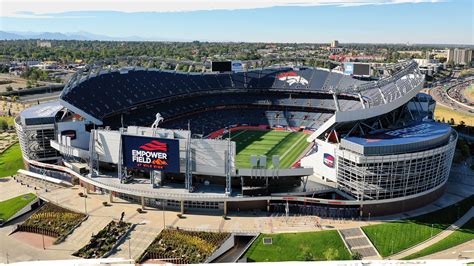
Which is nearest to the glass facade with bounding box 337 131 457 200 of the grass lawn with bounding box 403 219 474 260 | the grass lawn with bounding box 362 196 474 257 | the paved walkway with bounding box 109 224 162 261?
the grass lawn with bounding box 362 196 474 257

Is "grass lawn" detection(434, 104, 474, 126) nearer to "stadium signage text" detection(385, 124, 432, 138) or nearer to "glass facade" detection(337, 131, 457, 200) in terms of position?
"stadium signage text" detection(385, 124, 432, 138)

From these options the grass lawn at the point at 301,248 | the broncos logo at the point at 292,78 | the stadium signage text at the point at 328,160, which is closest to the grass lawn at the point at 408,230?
the grass lawn at the point at 301,248

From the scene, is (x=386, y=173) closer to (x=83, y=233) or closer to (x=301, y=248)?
(x=301, y=248)

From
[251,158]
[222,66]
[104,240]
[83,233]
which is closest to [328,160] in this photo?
[251,158]

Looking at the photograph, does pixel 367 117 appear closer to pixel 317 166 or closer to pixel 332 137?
pixel 332 137

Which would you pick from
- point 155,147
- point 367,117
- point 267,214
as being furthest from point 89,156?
point 367,117
